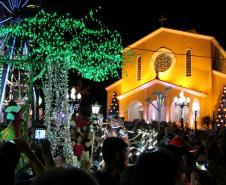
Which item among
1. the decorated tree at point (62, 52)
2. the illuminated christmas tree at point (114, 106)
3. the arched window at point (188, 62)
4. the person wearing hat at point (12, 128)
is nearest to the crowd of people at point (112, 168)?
the person wearing hat at point (12, 128)

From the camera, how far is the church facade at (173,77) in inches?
1596

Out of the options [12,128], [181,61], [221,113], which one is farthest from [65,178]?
[181,61]

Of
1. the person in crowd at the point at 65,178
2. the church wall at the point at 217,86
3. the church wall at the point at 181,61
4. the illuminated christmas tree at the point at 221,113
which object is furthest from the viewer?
the church wall at the point at 181,61

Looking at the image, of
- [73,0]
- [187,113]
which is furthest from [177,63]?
[73,0]

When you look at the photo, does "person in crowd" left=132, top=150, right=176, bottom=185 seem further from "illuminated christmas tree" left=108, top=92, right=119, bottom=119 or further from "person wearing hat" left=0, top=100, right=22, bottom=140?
"illuminated christmas tree" left=108, top=92, right=119, bottom=119

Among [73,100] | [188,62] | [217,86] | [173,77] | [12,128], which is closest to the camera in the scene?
[12,128]

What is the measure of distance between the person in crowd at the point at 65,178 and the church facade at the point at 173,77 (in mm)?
37134

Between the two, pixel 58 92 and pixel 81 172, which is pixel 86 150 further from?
pixel 81 172

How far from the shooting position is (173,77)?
4372 centimetres

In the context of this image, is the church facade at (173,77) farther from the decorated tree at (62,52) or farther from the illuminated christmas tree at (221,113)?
the decorated tree at (62,52)

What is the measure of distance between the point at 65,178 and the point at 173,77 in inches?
1680

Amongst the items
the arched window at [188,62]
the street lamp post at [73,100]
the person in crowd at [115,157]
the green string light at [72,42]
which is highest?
the arched window at [188,62]

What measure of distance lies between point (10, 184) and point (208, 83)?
4023 centimetres

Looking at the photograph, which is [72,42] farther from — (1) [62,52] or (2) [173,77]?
(2) [173,77]
